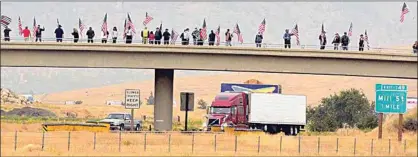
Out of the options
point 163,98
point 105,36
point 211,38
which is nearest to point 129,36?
point 105,36

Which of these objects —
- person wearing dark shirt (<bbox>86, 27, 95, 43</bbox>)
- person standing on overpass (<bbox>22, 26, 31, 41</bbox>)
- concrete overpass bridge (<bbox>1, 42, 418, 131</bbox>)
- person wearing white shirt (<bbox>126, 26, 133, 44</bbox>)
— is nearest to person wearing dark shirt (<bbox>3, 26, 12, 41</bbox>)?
concrete overpass bridge (<bbox>1, 42, 418, 131</bbox>)

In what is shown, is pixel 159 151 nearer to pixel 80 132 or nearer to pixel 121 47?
pixel 80 132

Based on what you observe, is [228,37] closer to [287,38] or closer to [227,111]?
[287,38]

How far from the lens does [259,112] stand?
8556 centimetres

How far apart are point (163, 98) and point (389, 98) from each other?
16.3 m

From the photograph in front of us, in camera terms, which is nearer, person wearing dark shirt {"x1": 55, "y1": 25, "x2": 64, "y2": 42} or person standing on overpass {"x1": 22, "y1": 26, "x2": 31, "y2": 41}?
person wearing dark shirt {"x1": 55, "y1": 25, "x2": 64, "y2": 42}

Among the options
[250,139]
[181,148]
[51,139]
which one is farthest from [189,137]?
[51,139]

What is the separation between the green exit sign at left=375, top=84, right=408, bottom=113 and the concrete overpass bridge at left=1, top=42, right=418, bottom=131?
2842 millimetres

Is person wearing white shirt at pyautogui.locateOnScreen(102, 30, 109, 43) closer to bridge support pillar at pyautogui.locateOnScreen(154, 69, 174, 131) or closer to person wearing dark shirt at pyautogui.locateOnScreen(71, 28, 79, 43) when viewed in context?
person wearing dark shirt at pyautogui.locateOnScreen(71, 28, 79, 43)

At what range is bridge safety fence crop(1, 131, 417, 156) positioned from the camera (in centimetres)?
4919

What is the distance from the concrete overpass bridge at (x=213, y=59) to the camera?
67.7m

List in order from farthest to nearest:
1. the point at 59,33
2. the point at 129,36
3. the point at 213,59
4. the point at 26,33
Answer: the point at 213,59 < the point at 129,36 < the point at 26,33 < the point at 59,33

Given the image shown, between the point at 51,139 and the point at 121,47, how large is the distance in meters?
16.8

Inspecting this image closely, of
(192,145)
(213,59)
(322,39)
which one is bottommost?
(192,145)
